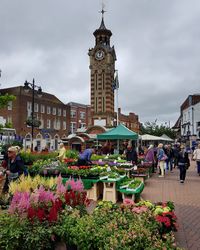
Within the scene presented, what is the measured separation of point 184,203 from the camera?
28.6ft

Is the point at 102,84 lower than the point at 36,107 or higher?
higher

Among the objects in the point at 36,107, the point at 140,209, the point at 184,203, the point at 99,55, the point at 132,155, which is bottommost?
the point at 184,203

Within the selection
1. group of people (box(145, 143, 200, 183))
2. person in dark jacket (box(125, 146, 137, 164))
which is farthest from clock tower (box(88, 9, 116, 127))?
person in dark jacket (box(125, 146, 137, 164))

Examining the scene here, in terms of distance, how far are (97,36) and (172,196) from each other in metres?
40.5

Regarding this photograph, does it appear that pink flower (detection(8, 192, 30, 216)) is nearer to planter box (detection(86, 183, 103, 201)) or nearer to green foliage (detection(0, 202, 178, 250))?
green foliage (detection(0, 202, 178, 250))

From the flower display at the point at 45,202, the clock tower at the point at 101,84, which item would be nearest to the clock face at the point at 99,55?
the clock tower at the point at 101,84

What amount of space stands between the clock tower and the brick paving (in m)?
31.0

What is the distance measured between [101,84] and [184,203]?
3600 centimetres

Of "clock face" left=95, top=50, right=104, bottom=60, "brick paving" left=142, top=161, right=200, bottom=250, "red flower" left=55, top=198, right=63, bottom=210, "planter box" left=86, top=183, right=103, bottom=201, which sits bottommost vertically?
"brick paving" left=142, top=161, right=200, bottom=250

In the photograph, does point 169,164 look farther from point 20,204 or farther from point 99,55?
point 99,55

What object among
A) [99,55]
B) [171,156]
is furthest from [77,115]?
[171,156]

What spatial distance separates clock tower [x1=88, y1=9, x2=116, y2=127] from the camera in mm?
43219

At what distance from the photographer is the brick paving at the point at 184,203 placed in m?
5.51

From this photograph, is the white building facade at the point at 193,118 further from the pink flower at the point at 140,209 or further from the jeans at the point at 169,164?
the pink flower at the point at 140,209
